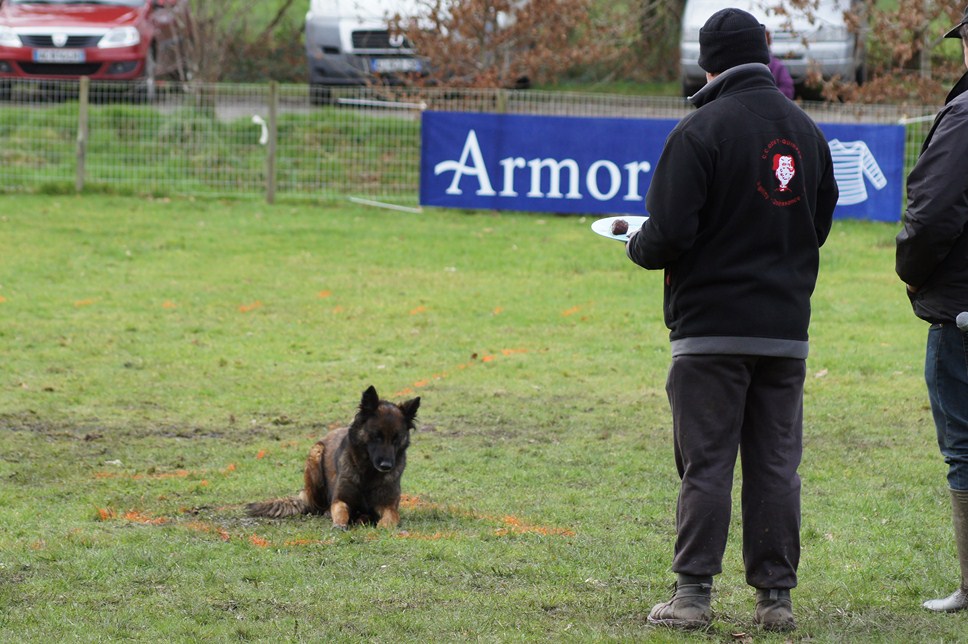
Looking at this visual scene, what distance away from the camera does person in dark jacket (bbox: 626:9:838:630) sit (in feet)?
15.0

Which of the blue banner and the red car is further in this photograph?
the red car

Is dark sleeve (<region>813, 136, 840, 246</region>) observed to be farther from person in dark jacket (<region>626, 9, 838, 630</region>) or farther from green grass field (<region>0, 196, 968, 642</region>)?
green grass field (<region>0, 196, 968, 642</region>)

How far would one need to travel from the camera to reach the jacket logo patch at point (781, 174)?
4.59 m

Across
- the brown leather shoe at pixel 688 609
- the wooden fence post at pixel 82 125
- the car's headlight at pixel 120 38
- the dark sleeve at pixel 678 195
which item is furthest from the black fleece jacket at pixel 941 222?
the car's headlight at pixel 120 38

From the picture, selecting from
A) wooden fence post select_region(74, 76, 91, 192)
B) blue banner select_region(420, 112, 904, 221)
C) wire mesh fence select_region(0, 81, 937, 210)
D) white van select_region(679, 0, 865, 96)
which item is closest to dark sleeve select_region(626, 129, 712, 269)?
blue banner select_region(420, 112, 904, 221)

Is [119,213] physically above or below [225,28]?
below

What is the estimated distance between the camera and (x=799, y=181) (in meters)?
4.63

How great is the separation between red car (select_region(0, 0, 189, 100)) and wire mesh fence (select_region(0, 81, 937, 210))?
1956 millimetres

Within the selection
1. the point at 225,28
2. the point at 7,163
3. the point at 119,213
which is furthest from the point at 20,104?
the point at 225,28

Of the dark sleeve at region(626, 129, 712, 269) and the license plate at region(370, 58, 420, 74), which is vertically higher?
the license plate at region(370, 58, 420, 74)

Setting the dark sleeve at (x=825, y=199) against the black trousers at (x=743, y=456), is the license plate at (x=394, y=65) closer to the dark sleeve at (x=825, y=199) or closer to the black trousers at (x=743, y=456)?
the dark sleeve at (x=825, y=199)

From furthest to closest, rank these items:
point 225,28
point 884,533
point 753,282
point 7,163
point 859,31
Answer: point 225,28
point 859,31
point 7,163
point 884,533
point 753,282

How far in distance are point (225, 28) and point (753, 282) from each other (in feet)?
70.3

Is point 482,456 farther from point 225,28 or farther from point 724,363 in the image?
point 225,28
